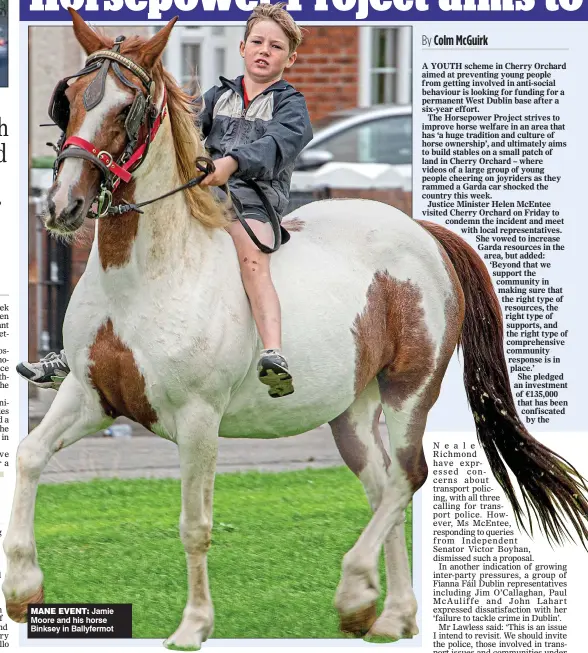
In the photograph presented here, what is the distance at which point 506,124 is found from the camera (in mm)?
5473

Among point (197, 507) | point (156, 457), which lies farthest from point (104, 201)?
point (156, 457)

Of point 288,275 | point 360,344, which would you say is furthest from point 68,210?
point 360,344

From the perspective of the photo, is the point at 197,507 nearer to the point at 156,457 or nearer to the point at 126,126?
the point at 126,126

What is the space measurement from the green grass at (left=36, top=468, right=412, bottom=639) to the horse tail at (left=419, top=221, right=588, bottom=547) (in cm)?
110

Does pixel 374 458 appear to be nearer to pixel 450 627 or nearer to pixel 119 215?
pixel 450 627

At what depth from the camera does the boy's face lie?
464 centimetres

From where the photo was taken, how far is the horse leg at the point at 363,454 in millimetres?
5039

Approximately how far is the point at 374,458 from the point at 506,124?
174 centimetres

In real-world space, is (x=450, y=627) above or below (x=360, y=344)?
below

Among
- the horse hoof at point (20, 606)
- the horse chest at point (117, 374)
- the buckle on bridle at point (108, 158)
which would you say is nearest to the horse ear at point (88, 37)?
the buckle on bridle at point (108, 158)

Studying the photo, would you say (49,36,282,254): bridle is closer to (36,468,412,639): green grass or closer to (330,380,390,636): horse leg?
(330,380,390,636): horse leg

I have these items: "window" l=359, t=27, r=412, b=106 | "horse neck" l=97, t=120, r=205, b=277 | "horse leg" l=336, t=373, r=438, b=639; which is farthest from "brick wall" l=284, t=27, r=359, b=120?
"horse neck" l=97, t=120, r=205, b=277

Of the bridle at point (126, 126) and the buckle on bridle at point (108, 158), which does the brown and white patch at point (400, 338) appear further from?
the buckle on bridle at point (108, 158)
